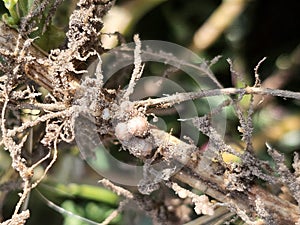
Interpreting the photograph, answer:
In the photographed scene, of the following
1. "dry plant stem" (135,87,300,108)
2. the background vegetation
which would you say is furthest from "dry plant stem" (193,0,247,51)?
"dry plant stem" (135,87,300,108)

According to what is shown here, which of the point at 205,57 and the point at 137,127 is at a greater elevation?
the point at 205,57

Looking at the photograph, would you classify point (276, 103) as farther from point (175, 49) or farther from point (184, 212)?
point (184, 212)

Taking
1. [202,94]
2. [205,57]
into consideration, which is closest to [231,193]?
[202,94]

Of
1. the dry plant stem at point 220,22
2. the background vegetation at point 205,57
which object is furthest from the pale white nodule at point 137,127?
the dry plant stem at point 220,22

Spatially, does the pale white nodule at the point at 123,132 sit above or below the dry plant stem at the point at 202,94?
below

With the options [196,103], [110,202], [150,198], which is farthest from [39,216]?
[196,103]

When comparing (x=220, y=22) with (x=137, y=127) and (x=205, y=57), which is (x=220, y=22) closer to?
(x=205, y=57)

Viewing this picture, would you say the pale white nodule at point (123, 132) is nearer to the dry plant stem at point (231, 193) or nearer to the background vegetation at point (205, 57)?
the dry plant stem at point (231, 193)

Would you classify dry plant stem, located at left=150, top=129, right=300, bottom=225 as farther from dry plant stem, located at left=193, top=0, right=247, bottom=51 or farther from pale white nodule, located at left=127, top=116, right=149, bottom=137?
dry plant stem, located at left=193, top=0, right=247, bottom=51
